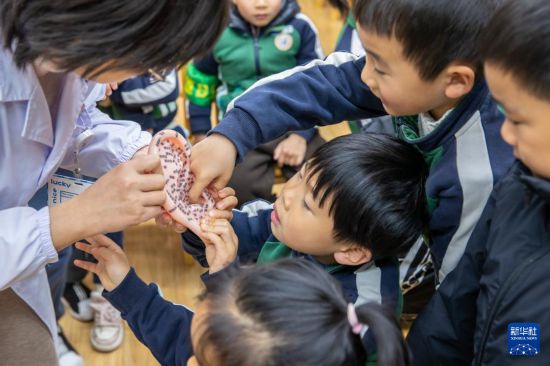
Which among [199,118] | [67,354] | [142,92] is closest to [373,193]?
[67,354]

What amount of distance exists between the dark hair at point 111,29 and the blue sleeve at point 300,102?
1.01 ft

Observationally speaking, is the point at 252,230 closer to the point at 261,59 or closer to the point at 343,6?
the point at 261,59

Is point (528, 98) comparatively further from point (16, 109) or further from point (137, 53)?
point (16, 109)

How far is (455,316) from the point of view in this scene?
1.08 m

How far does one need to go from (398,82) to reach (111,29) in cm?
44

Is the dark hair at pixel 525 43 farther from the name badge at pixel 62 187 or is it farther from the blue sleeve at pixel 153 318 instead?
the name badge at pixel 62 187

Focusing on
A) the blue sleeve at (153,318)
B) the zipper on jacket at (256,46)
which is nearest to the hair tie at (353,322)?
the blue sleeve at (153,318)

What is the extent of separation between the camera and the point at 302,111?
122 cm

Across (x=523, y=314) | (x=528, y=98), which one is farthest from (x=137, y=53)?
(x=523, y=314)

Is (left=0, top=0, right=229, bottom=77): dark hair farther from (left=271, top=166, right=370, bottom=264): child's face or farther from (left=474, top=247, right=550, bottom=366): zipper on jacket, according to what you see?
(left=474, top=247, right=550, bottom=366): zipper on jacket

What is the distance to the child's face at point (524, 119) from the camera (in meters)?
0.84

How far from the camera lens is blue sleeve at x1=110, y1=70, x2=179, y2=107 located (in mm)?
2049

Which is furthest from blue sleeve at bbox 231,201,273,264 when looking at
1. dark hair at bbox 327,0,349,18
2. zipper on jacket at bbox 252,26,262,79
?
dark hair at bbox 327,0,349,18

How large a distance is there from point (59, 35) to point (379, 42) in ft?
1.52
